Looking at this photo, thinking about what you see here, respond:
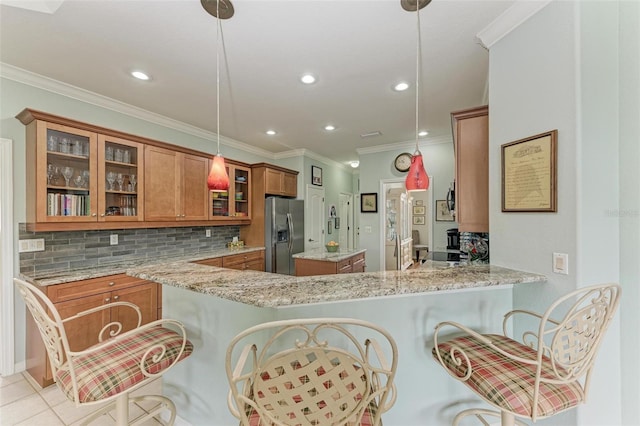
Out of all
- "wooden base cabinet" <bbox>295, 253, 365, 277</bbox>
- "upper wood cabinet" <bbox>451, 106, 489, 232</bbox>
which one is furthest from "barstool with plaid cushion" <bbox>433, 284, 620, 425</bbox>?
"wooden base cabinet" <bbox>295, 253, 365, 277</bbox>

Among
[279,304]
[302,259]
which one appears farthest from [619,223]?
[302,259]

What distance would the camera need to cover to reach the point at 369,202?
5188mm

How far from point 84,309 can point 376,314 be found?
2.50 meters

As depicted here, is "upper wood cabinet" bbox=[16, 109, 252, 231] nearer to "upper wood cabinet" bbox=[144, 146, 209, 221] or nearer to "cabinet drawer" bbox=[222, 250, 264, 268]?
"upper wood cabinet" bbox=[144, 146, 209, 221]

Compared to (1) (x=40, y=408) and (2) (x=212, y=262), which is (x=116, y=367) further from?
(2) (x=212, y=262)

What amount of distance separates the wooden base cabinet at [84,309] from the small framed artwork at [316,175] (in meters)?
3.68

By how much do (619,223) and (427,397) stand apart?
138 cm

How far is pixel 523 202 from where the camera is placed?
1.63 meters

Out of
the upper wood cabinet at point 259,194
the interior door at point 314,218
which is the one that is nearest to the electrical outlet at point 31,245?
the upper wood cabinet at point 259,194

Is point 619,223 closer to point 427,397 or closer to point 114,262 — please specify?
point 427,397

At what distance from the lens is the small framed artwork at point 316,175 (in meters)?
5.61

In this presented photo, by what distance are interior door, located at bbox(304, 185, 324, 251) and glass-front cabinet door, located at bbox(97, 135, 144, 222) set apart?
2981 mm

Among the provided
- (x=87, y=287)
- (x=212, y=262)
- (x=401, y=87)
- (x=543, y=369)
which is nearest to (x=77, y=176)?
(x=87, y=287)

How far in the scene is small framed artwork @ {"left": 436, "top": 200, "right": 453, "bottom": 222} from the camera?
4451mm
